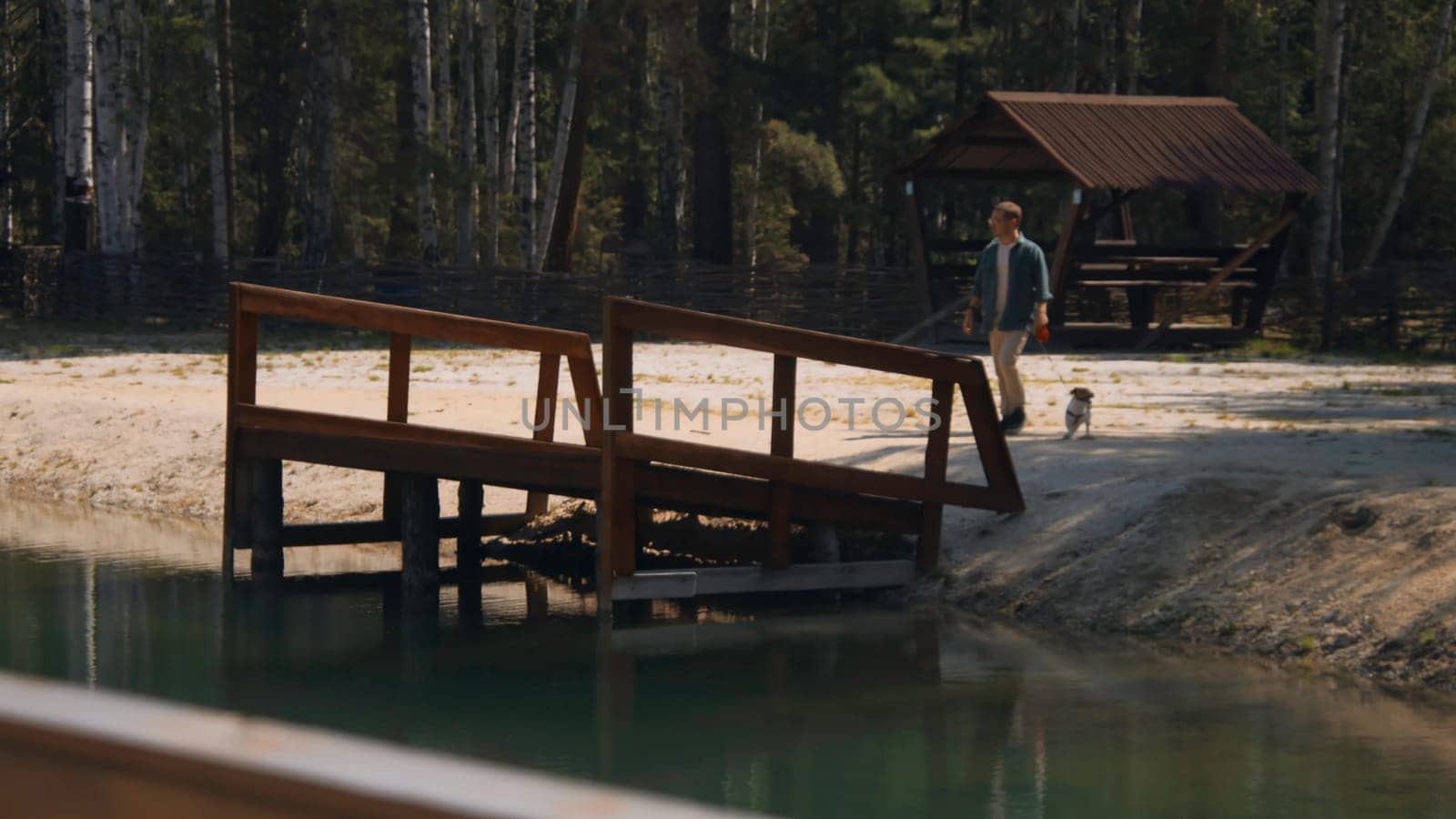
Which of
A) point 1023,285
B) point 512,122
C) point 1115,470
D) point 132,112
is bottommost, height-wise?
point 1115,470

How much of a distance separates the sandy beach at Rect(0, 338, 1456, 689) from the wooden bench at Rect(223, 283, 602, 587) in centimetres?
198

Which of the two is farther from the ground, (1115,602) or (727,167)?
(727,167)

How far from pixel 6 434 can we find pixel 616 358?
10093 mm

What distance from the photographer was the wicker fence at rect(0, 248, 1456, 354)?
29688 mm

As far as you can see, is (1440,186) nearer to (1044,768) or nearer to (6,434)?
(6,434)

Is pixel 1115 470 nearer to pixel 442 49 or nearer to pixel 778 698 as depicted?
pixel 778 698

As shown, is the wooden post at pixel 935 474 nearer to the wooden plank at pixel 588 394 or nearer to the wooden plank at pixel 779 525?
the wooden plank at pixel 779 525

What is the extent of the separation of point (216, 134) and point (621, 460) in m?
27.7

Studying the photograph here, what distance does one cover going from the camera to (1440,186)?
45.5 metres

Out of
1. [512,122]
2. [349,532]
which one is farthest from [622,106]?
[349,532]

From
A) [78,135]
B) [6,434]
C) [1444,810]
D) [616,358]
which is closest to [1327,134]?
[78,135]

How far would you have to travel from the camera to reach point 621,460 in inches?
448

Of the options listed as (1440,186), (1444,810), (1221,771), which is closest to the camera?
(1444,810)

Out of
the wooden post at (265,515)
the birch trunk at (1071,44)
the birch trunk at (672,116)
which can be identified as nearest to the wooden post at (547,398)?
the wooden post at (265,515)
